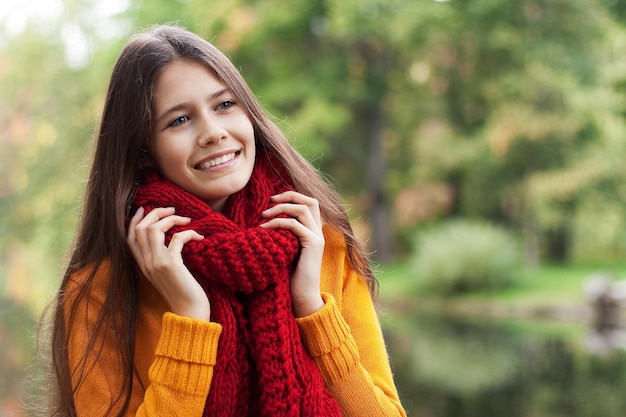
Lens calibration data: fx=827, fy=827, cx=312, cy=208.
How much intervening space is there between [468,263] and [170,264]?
1213cm

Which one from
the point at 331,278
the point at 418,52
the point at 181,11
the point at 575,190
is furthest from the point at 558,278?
the point at 331,278

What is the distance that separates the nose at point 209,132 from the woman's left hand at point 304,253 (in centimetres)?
18

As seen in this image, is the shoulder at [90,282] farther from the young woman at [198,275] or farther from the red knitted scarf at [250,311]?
the red knitted scarf at [250,311]

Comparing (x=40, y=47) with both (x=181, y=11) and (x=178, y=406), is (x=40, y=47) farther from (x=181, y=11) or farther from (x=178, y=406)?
(x=178, y=406)

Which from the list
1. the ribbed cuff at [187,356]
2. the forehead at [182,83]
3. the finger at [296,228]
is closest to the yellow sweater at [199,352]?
the ribbed cuff at [187,356]

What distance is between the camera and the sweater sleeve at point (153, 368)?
1541 mm

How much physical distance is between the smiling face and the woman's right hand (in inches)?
3.8

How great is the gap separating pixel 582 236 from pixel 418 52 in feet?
18.0

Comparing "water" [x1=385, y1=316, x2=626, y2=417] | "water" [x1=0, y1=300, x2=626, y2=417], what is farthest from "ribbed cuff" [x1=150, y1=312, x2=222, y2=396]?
"water" [x1=385, y1=316, x2=626, y2=417]

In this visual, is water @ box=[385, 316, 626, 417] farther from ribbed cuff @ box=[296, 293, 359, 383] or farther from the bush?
ribbed cuff @ box=[296, 293, 359, 383]

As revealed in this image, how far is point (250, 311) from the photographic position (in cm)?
165

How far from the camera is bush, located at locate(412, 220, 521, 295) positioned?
13.4m

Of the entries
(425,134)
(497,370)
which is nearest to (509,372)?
(497,370)

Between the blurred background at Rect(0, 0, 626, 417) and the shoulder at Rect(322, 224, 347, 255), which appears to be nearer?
the shoulder at Rect(322, 224, 347, 255)
